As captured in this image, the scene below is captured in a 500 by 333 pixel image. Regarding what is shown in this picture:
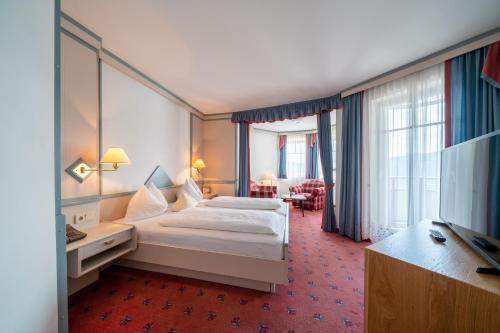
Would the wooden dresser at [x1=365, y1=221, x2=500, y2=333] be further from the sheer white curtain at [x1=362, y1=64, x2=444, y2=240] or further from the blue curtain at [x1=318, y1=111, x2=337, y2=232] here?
the blue curtain at [x1=318, y1=111, x2=337, y2=232]

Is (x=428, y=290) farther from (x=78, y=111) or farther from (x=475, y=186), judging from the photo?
(x=78, y=111)

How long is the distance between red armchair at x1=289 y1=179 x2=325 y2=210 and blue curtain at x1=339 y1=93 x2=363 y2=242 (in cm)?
200

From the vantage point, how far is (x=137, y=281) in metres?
2.06

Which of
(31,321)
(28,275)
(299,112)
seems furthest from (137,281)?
(299,112)

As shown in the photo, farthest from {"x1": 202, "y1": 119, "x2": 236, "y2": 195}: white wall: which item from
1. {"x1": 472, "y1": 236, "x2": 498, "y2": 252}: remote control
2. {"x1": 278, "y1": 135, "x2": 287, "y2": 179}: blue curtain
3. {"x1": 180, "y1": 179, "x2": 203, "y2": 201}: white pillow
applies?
{"x1": 472, "y1": 236, "x2": 498, "y2": 252}: remote control

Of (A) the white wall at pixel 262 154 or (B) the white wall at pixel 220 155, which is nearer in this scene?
(B) the white wall at pixel 220 155

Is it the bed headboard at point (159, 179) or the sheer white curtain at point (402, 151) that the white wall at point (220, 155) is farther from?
the sheer white curtain at point (402, 151)

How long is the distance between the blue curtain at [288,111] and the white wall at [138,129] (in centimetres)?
156

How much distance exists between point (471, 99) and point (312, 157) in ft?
16.3

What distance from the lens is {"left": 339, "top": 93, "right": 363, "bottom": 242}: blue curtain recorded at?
3.30 m

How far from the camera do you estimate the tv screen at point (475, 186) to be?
89 centimetres

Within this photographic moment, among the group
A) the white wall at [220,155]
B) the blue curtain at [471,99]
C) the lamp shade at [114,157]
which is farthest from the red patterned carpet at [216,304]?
the white wall at [220,155]

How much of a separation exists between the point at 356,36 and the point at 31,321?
3.49 m

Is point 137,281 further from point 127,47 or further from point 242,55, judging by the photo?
point 242,55
